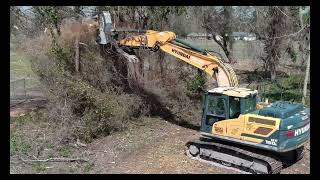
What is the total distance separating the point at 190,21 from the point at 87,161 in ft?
67.7

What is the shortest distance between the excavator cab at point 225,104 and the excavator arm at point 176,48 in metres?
0.99

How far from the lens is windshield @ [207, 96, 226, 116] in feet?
37.7

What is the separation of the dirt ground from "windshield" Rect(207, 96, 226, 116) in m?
1.41

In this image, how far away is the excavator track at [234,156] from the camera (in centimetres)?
1065

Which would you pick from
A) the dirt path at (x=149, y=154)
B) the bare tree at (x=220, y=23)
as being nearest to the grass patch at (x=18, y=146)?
the dirt path at (x=149, y=154)

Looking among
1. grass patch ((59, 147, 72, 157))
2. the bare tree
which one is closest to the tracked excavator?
grass patch ((59, 147, 72, 157))

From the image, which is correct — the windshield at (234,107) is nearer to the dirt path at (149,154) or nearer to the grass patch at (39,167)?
the dirt path at (149,154)

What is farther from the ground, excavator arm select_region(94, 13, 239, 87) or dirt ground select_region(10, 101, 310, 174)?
excavator arm select_region(94, 13, 239, 87)

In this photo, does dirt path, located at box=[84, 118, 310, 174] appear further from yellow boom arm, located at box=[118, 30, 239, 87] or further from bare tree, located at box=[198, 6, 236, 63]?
bare tree, located at box=[198, 6, 236, 63]

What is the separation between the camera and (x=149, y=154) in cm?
1203

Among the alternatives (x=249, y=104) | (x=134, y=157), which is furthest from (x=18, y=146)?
(x=249, y=104)

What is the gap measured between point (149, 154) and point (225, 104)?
2531 millimetres

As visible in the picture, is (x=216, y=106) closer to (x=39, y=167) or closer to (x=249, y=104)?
(x=249, y=104)
